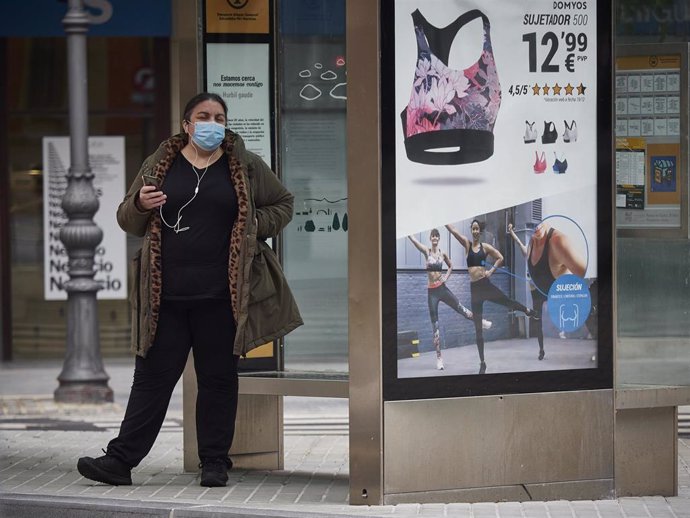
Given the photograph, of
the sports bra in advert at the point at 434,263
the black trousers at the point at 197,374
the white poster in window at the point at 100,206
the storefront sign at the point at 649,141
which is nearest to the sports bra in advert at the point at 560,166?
the storefront sign at the point at 649,141

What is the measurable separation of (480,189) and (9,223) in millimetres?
8889

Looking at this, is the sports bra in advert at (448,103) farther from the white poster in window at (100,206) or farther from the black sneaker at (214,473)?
the white poster in window at (100,206)

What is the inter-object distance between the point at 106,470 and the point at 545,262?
2.11 m

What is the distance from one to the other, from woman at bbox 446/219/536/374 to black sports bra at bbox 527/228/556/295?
0.15 meters

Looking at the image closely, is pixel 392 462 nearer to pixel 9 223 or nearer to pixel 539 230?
pixel 539 230

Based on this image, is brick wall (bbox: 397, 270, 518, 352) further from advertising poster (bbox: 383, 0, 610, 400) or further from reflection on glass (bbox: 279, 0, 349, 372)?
reflection on glass (bbox: 279, 0, 349, 372)

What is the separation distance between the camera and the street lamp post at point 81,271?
10.8 m

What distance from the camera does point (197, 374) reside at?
6.48 meters

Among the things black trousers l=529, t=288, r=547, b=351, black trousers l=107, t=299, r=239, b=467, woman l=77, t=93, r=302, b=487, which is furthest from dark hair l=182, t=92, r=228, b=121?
black trousers l=529, t=288, r=547, b=351

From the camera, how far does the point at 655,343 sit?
6461mm

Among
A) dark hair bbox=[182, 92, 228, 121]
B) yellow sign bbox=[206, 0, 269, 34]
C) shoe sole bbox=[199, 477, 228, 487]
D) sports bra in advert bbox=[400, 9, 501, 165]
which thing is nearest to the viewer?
sports bra in advert bbox=[400, 9, 501, 165]

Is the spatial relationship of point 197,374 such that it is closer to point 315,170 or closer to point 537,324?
point 315,170

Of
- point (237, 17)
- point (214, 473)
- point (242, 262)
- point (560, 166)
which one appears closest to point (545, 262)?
point (560, 166)

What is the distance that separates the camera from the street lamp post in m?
10.8
